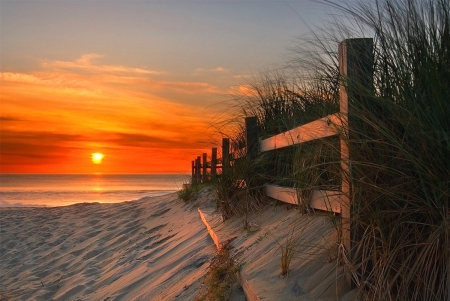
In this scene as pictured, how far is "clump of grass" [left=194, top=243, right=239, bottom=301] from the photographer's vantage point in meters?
3.23

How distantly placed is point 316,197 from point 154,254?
3393 mm

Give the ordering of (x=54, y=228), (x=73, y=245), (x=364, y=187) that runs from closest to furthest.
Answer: (x=364, y=187)
(x=73, y=245)
(x=54, y=228)

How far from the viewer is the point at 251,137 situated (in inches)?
224

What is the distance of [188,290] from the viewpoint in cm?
390

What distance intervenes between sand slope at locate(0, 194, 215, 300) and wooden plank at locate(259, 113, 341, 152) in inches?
48.7

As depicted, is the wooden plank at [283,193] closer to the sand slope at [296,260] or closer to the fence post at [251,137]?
the sand slope at [296,260]

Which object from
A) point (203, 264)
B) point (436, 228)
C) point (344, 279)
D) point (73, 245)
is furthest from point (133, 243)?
point (436, 228)

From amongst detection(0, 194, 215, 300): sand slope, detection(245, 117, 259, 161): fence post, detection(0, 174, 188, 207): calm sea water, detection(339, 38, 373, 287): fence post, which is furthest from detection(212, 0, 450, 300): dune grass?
detection(0, 174, 188, 207): calm sea water

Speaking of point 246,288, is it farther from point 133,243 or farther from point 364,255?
point 133,243

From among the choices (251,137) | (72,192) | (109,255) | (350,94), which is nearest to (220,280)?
(350,94)

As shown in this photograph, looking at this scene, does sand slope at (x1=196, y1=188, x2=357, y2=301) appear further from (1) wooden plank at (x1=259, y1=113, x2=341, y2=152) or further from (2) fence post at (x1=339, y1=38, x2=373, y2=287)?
(1) wooden plank at (x1=259, y1=113, x2=341, y2=152)

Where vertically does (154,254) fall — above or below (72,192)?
A: above

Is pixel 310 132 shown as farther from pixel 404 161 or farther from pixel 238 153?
pixel 238 153

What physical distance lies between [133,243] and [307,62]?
4813 millimetres
